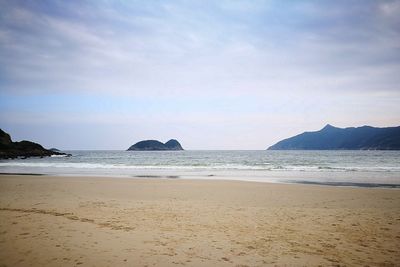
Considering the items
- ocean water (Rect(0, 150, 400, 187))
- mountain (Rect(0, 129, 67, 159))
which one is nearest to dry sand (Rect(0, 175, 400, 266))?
Result: ocean water (Rect(0, 150, 400, 187))

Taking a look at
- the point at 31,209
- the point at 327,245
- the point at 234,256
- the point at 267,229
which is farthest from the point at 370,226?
the point at 31,209

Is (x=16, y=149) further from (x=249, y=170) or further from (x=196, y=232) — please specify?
(x=196, y=232)

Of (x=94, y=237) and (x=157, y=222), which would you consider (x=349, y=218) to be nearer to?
(x=157, y=222)

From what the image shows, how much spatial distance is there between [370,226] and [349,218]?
1046 millimetres

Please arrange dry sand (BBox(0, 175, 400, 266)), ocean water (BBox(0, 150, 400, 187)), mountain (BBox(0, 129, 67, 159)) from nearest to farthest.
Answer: dry sand (BBox(0, 175, 400, 266))
ocean water (BBox(0, 150, 400, 187))
mountain (BBox(0, 129, 67, 159))

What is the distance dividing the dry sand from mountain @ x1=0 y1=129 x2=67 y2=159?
76480 millimetres

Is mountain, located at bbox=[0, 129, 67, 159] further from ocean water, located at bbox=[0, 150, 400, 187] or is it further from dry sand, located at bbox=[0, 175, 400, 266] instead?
dry sand, located at bbox=[0, 175, 400, 266]

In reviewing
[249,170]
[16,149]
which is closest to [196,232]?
[249,170]

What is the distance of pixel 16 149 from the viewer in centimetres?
8044

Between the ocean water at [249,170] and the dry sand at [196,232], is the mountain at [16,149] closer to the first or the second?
the ocean water at [249,170]

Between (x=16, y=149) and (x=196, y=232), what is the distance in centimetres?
9309

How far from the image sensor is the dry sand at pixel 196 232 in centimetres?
564

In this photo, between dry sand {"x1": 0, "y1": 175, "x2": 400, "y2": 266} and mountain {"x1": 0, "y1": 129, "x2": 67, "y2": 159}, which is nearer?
dry sand {"x1": 0, "y1": 175, "x2": 400, "y2": 266}

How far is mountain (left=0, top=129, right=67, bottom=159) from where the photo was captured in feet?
244
